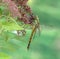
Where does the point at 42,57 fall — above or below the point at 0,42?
below

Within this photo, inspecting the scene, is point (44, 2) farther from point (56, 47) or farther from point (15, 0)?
point (15, 0)

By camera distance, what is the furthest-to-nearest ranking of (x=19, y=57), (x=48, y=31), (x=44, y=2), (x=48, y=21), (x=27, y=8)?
1. (x=44, y=2)
2. (x=48, y=21)
3. (x=48, y=31)
4. (x=19, y=57)
5. (x=27, y=8)

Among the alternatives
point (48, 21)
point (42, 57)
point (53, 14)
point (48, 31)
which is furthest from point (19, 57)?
point (53, 14)

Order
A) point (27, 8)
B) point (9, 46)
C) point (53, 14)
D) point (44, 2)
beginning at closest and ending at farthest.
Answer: point (27, 8) < point (9, 46) < point (53, 14) < point (44, 2)

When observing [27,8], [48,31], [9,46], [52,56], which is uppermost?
[27,8]

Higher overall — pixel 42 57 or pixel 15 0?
pixel 15 0

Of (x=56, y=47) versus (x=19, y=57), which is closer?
(x=19, y=57)

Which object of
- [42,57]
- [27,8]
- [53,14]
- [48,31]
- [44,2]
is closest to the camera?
[27,8]

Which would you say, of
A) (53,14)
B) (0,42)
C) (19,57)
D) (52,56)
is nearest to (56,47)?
(52,56)

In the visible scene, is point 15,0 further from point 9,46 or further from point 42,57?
point 42,57
